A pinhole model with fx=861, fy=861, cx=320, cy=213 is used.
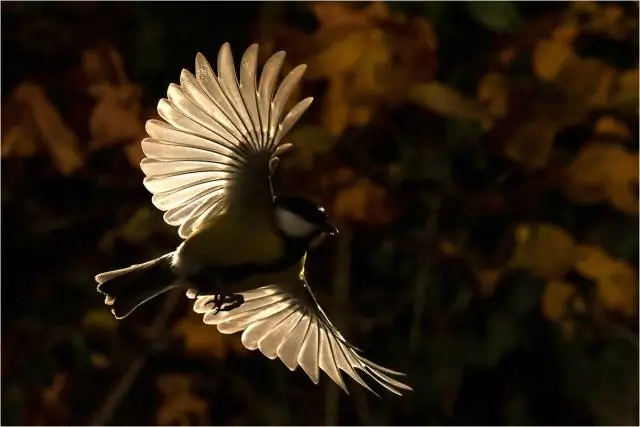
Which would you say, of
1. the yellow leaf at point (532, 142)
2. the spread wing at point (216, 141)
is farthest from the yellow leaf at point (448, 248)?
the spread wing at point (216, 141)

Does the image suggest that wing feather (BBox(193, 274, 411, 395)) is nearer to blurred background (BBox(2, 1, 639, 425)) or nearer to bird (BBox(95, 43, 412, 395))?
bird (BBox(95, 43, 412, 395))

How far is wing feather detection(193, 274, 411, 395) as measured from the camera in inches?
15.9

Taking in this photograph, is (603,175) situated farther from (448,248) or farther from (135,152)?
(135,152)

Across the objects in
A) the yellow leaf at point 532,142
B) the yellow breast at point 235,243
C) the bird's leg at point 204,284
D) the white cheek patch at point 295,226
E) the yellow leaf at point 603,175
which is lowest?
the yellow leaf at point 603,175

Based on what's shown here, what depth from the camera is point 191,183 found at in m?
0.39

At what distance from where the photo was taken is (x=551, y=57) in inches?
32.0

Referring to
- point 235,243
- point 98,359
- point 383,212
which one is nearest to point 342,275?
point 383,212

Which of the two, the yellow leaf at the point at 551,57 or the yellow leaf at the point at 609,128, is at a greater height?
the yellow leaf at the point at 551,57

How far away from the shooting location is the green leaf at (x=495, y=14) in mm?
807

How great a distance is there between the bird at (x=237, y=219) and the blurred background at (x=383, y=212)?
39 centimetres

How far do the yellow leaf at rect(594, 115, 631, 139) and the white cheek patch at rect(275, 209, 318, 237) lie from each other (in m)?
0.64

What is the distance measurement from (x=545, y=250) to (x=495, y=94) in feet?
0.55

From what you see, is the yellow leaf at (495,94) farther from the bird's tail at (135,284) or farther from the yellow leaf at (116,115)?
the bird's tail at (135,284)

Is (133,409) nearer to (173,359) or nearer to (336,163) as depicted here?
(173,359)
